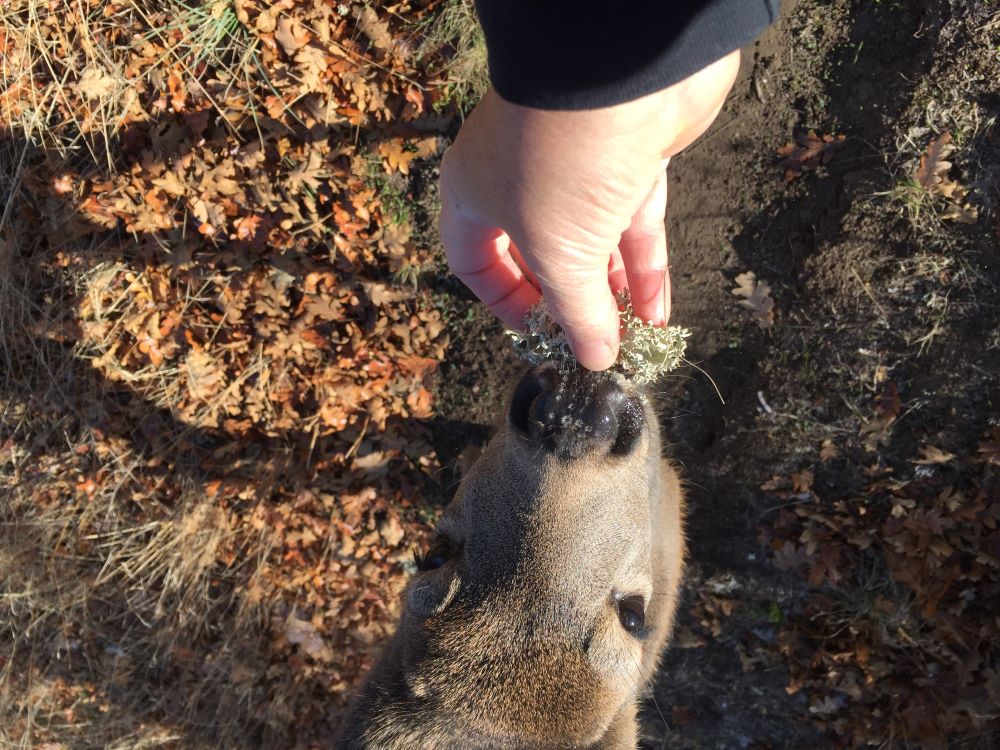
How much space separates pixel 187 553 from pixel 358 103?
4.18m

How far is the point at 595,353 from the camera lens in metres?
3.26

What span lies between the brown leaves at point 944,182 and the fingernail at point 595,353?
2.94 m

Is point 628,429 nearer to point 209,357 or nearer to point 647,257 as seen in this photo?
point 647,257

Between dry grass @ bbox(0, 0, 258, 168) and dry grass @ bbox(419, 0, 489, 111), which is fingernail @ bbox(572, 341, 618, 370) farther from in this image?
dry grass @ bbox(0, 0, 258, 168)

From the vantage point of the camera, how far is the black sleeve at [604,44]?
207cm

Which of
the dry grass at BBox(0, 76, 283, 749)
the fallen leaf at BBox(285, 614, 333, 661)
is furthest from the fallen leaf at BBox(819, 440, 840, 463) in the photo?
the dry grass at BBox(0, 76, 283, 749)

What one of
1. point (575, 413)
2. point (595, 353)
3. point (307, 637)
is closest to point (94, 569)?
point (307, 637)

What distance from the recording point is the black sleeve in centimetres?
207

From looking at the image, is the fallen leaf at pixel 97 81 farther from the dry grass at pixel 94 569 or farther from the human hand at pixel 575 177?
the human hand at pixel 575 177

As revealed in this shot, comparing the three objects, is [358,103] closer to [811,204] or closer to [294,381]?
[294,381]

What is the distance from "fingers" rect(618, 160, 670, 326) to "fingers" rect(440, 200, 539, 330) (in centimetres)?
59

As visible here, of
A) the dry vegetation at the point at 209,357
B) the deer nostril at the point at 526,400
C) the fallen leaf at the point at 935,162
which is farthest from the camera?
the dry vegetation at the point at 209,357

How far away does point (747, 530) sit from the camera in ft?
18.3

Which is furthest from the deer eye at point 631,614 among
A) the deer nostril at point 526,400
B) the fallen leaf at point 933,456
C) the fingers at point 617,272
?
the fallen leaf at point 933,456
